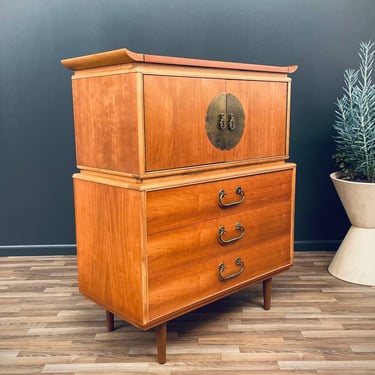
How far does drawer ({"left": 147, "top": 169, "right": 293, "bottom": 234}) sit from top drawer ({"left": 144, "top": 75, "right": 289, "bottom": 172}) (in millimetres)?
84

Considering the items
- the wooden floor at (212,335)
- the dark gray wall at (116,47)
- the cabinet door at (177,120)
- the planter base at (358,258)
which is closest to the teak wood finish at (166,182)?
the cabinet door at (177,120)

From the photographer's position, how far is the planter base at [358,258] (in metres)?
2.28

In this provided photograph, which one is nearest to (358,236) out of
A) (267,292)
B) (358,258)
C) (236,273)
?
(358,258)

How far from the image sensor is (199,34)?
8.43 feet

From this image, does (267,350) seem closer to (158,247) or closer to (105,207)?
(158,247)

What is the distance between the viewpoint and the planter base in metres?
2.28

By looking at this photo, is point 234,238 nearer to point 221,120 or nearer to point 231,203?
point 231,203

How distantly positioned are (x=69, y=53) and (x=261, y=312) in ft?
5.65

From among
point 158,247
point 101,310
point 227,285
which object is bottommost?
point 101,310

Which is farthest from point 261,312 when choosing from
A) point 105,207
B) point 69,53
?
point 69,53

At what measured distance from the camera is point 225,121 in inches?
65.1

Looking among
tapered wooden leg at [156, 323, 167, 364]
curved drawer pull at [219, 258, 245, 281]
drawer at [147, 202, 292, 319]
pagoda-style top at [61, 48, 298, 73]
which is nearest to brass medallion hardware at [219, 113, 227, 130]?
pagoda-style top at [61, 48, 298, 73]

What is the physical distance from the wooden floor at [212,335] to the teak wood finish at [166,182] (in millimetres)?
128

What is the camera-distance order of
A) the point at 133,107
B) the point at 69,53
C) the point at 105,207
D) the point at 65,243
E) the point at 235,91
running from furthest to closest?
the point at 65,243 < the point at 69,53 < the point at 235,91 < the point at 105,207 < the point at 133,107
